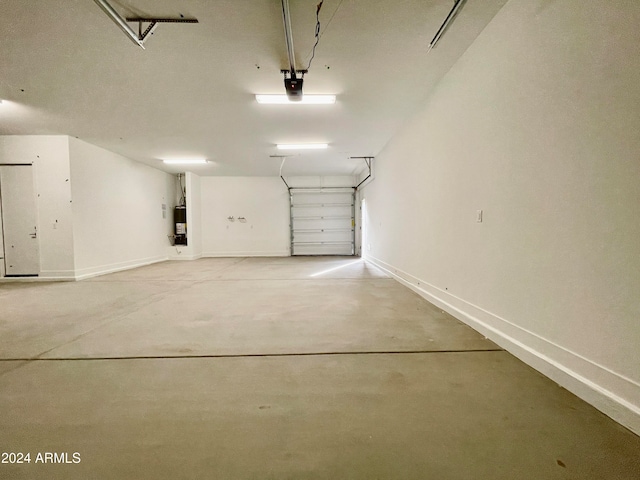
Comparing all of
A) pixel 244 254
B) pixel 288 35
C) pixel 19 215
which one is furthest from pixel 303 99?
pixel 244 254

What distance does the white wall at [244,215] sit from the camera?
366 inches

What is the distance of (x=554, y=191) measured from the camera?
1671 millimetres

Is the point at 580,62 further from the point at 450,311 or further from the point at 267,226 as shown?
the point at 267,226

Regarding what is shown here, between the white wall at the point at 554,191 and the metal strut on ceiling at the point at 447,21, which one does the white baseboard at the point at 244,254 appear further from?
the metal strut on ceiling at the point at 447,21

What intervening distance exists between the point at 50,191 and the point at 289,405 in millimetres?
6863

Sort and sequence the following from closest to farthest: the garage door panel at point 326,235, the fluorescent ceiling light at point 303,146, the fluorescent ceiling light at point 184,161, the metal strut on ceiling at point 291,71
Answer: the metal strut on ceiling at point 291,71 → the fluorescent ceiling light at point 303,146 → the fluorescent ceiling light at point 184,161 → the garage door panel at point 326,235

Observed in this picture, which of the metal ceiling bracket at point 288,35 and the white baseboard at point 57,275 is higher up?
the metal ceiling bracket at point 288,35

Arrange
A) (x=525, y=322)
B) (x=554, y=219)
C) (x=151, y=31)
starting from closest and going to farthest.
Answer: (x=554, y=219), (x=525, y=322), (x=151, y=31)

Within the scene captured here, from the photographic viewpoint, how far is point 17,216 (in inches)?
203

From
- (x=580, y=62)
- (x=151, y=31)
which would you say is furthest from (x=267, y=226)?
(x=580, y=62)

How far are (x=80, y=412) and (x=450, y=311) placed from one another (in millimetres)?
3264

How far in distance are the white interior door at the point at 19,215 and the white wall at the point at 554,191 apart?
7821mm


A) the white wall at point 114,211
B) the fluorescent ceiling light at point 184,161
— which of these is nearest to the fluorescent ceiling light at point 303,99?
the fluorescent ceiling light at point 184,161

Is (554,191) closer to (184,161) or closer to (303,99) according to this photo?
(303,99)
